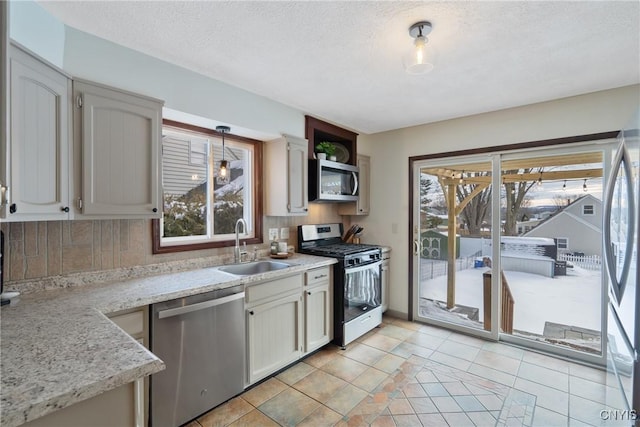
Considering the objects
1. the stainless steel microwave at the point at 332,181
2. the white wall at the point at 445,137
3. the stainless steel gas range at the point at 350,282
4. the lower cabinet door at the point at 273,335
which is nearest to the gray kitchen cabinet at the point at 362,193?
the white wall at the point at 445,137

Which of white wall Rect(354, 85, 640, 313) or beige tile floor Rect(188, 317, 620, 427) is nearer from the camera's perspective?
beige tile floor Rect(188, 317, 620, 427)

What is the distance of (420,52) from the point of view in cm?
173

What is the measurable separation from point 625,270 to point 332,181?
8.10ft

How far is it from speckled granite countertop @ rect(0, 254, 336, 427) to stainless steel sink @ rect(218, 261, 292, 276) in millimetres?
753

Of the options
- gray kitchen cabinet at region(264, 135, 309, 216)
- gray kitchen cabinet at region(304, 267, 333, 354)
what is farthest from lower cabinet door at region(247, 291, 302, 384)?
gray kitchen cabinet at region(264, 135, 309, 216)

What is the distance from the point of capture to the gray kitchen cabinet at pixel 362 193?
12.7ft

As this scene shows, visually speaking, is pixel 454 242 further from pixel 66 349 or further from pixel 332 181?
pixel 66 349

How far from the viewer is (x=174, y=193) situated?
2441 mm

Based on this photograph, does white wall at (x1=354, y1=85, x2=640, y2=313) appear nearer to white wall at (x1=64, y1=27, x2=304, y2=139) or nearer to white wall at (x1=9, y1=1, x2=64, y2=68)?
white wall at (x1=64, y1=27, x2=304, y2=139)

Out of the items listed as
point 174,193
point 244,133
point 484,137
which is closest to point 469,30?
point 484,137

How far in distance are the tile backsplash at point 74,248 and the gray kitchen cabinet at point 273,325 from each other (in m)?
0.73

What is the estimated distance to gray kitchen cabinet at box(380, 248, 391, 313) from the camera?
12.1 feet

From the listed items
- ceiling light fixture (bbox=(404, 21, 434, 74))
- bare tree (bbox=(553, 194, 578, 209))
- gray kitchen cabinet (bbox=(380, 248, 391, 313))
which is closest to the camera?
ceiling light fixture (bbox=(404, 21, 434, 74))

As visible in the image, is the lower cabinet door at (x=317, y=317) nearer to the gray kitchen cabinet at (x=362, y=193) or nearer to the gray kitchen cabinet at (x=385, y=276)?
the gray kitchen cabinet at (x=385, y=276)
